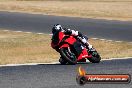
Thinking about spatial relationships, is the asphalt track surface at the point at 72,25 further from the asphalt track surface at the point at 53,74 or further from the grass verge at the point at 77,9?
the asphalt track surface at the point at 53,74

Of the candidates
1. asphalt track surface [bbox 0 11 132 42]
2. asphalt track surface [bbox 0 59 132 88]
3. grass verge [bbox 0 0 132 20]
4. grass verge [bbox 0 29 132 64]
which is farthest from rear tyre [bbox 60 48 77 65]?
grass verge [bbox 0 0 132 20]

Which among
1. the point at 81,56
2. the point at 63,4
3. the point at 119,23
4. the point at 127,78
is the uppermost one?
the point at 127,78

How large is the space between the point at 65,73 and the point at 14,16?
2336 cm

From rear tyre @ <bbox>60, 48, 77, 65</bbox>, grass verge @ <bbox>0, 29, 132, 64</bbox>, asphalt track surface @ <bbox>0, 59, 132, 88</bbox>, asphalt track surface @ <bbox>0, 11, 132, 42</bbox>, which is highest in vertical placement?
asphalt track surface @ <bbox>0, 59, 132, 88</bbox>

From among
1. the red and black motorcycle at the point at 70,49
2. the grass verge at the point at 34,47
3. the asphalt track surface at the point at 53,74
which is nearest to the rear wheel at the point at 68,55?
the red and black motorcycle at the point at 70,49

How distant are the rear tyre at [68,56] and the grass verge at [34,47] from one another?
4455 mm

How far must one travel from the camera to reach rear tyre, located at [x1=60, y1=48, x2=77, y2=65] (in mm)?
15211

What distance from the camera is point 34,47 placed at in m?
23.9

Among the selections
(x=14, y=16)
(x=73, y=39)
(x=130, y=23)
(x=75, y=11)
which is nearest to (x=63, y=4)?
(x=75, y=11)

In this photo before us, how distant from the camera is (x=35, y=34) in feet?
94.2

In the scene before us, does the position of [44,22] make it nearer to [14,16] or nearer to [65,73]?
[14,16]

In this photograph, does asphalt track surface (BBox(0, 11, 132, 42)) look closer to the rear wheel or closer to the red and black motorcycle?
the red and black motorcycle

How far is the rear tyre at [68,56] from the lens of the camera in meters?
15.2

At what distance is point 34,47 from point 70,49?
27.5 ft
